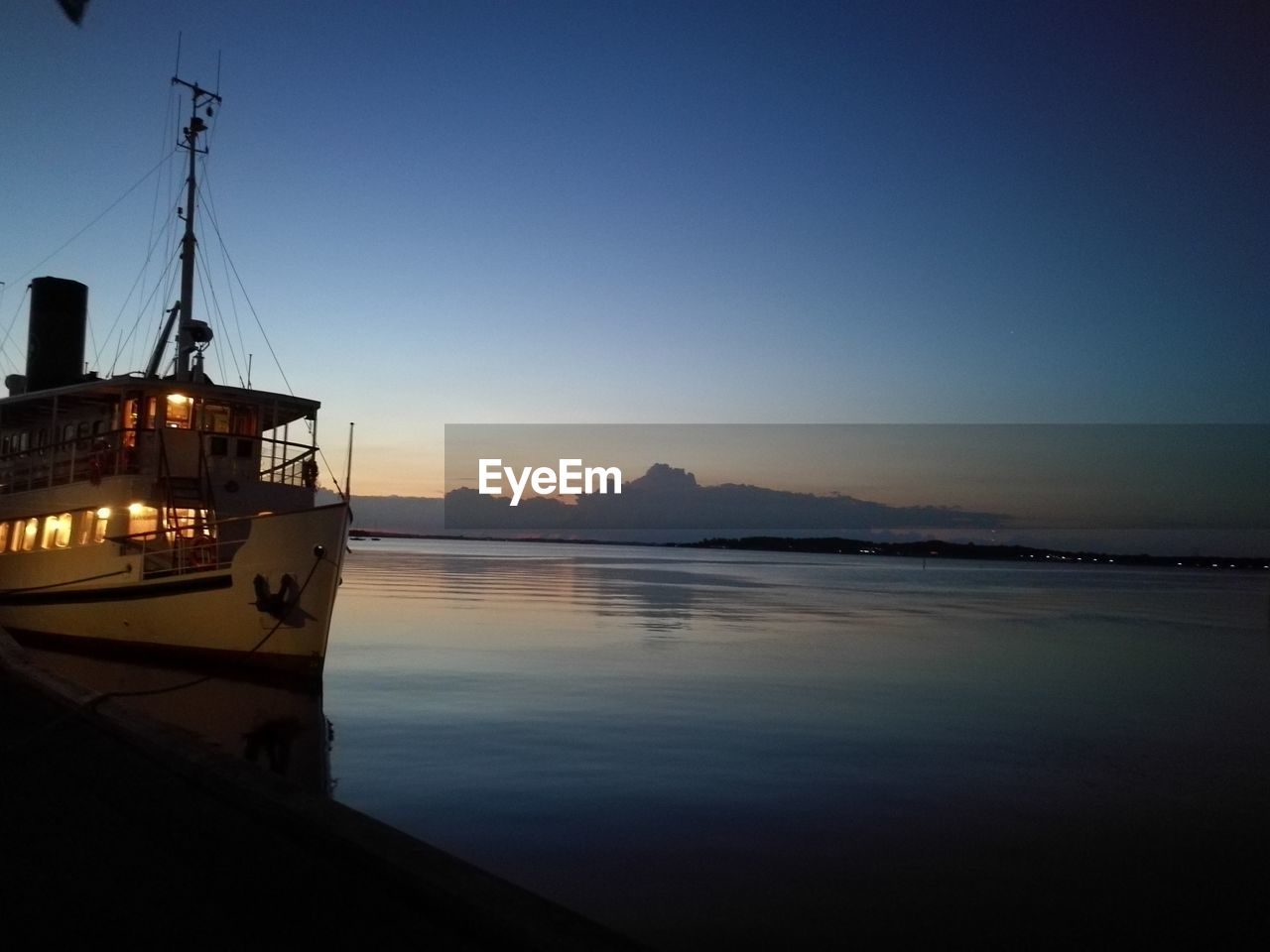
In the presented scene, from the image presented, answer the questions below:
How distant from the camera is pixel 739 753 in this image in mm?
12477

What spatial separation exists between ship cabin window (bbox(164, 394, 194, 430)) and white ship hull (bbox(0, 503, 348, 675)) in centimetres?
278

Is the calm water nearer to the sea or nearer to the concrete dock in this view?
the sea

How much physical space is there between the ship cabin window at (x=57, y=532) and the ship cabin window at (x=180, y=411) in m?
2.99

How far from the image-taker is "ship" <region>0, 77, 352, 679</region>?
674 inches

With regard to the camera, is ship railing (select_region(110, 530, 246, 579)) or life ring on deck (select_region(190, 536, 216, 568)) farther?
life ring on deck (select_region(190, 536, 216, 568))

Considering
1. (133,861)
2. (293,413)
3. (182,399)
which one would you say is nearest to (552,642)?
(293,413)

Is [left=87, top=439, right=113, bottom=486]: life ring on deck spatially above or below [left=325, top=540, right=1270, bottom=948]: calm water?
above

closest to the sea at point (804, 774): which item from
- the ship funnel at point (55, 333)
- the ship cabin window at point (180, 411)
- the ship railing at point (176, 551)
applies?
the ship railing at point (176, 551)

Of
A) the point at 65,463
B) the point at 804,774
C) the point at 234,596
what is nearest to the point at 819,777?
the point at 804,774

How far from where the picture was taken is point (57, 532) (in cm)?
2038

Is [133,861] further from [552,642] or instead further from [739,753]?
[552,642]

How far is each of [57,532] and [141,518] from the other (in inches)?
111

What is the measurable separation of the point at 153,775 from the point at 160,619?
11.4 m

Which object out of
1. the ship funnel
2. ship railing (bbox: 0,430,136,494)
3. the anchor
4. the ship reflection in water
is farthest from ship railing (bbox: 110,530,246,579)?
the ship funnel
